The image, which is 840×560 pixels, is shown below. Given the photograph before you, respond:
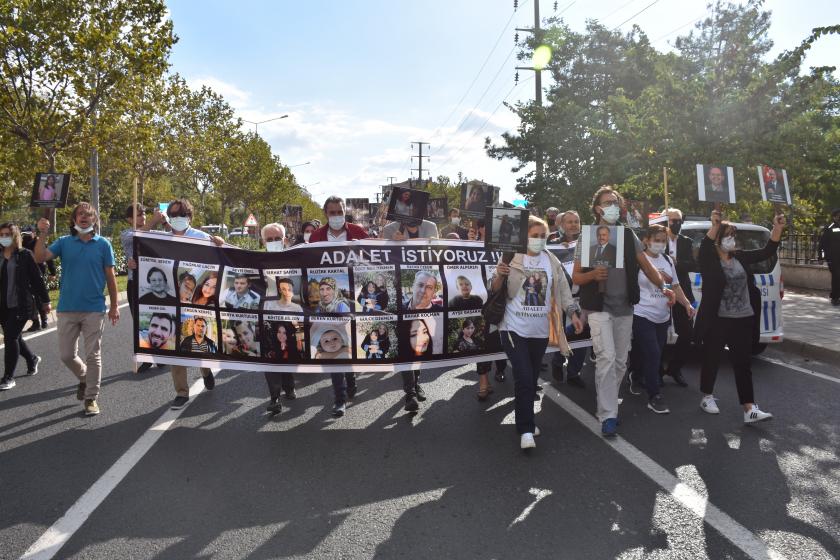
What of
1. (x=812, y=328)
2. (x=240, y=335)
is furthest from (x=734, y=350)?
(x=812, y=328)

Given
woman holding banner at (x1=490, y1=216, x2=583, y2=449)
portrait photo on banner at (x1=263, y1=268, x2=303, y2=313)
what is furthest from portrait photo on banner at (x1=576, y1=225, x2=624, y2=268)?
portrait photo on banner at (x1=263, y1=268, x2=303, y2=313)

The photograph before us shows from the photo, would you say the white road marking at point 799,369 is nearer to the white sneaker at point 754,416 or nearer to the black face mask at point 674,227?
the black face mask at point 674,227

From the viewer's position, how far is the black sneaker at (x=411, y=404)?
5.85m

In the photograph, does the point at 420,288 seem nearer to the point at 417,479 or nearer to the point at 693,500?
the point at 417,479

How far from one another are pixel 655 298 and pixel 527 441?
214cm

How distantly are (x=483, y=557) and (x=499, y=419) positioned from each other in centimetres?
249

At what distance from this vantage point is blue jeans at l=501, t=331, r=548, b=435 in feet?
15.8

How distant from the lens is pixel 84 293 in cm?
584

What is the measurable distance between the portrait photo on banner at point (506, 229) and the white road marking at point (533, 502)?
65.9 inches

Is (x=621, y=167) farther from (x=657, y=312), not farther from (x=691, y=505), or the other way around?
→ (x=691, y=505)

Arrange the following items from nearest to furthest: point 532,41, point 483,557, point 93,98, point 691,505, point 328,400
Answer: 1. point 483,557
2. point 691,505
3. point 328,400
4. point 93,98
5. point 532,41

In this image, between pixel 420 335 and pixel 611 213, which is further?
pixel 420 335

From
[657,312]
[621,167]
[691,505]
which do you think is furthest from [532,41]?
[691,505]

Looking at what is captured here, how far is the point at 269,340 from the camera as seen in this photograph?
5.59 metres
